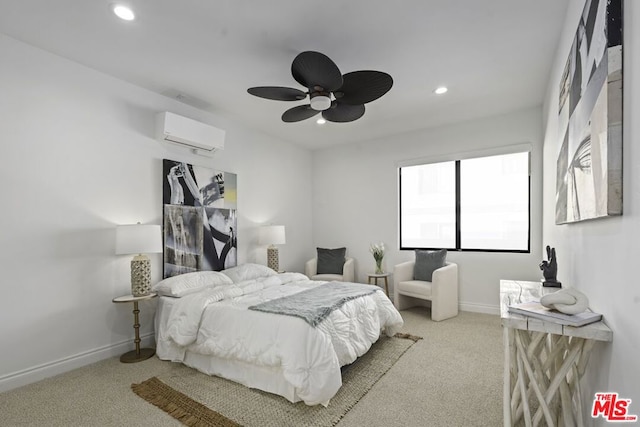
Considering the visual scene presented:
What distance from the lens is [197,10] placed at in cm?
216

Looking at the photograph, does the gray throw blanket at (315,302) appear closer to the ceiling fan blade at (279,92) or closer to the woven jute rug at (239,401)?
the woven jute rug at (239,401)

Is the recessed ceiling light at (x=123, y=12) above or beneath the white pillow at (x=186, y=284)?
above

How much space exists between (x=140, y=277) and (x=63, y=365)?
2.94 feet

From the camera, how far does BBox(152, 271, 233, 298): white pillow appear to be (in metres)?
3.04

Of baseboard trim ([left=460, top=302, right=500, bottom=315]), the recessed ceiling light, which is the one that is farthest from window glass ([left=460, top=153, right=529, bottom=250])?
the recessed ceiling light

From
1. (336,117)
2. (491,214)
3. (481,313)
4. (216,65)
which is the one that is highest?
(216,65)

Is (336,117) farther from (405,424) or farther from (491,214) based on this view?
(491,214)

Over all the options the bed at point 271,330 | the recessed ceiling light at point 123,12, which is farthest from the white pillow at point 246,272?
the recessed ceiling light at point 123,12

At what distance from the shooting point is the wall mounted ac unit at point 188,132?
10.9 feet

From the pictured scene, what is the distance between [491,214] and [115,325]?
15.3 ft

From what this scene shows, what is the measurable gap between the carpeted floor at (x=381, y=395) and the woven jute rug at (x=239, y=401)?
0.23 ft

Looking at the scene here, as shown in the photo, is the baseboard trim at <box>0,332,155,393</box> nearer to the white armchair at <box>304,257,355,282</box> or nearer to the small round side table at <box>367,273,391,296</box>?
the white armchair at <box>304,257,355,282</box>

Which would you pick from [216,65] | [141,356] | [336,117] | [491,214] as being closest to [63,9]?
[216,65]

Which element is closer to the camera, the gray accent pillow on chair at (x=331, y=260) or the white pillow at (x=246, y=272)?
the white pillow at (x=246, y=272)
